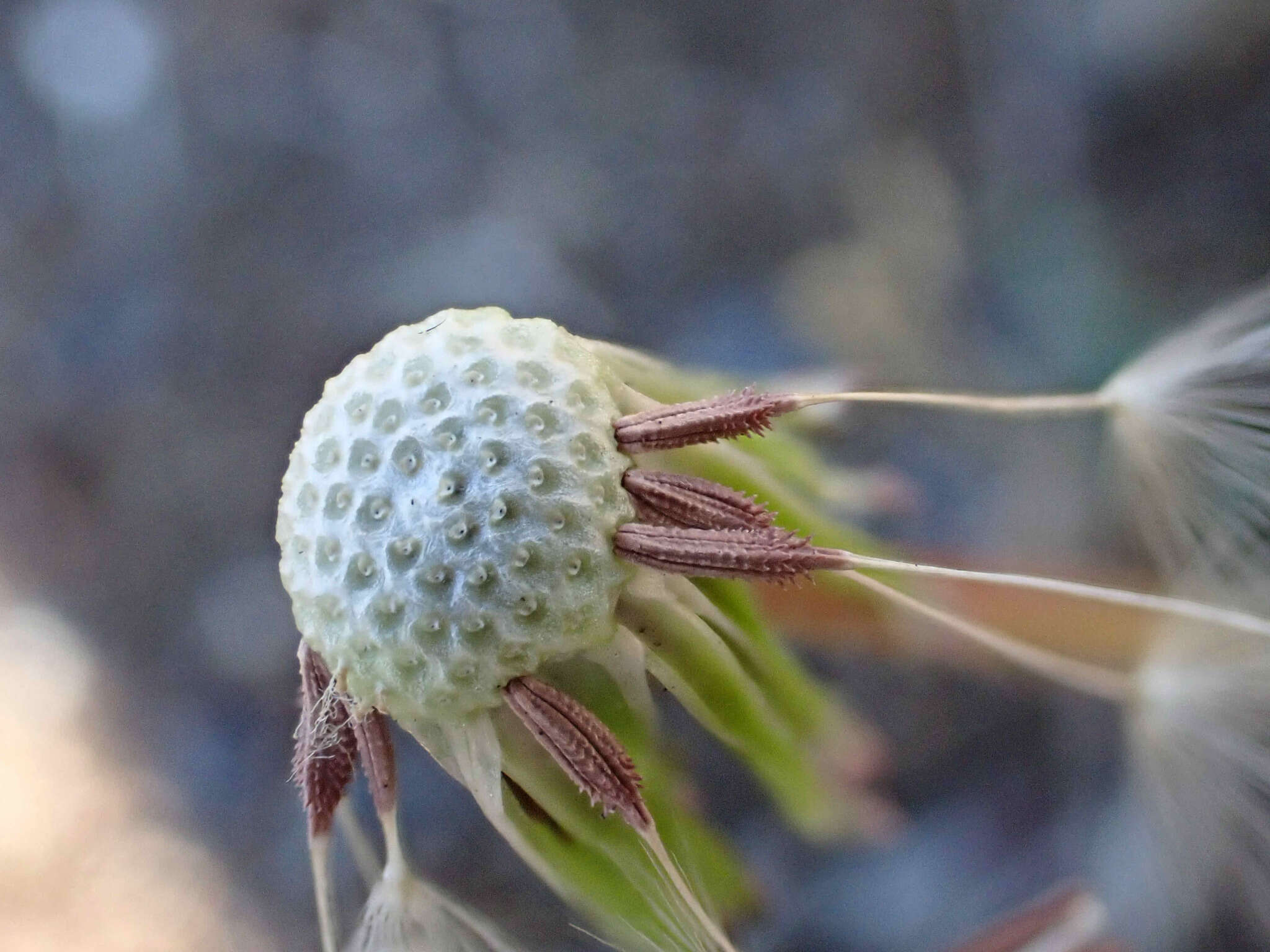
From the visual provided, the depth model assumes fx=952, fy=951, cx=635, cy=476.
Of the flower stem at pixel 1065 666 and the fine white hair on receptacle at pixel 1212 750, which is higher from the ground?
the flower stem at pixel 1065 666

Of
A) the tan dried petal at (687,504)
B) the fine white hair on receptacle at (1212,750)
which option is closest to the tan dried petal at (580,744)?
the tan dried petal at (687,504)

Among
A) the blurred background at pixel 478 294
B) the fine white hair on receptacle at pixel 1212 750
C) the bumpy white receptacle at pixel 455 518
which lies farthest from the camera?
the blurred background at pixel 478 294

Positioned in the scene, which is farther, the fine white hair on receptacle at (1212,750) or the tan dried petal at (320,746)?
the fine white hair on receptacle at (1212,750)

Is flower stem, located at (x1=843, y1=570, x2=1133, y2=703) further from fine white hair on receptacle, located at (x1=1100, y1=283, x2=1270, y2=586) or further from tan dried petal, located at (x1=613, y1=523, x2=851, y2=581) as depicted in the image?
tan dried petal, located at (x1=613, y1=523, x2=851, y2=581)

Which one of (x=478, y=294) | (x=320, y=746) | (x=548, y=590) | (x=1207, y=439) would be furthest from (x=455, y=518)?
(x=478, y=294)

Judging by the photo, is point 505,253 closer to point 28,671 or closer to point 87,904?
point 28,671

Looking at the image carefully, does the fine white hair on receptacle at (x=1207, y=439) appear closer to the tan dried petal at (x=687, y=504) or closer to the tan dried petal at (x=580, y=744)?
the tan dried petal at (x=687, y=504)
